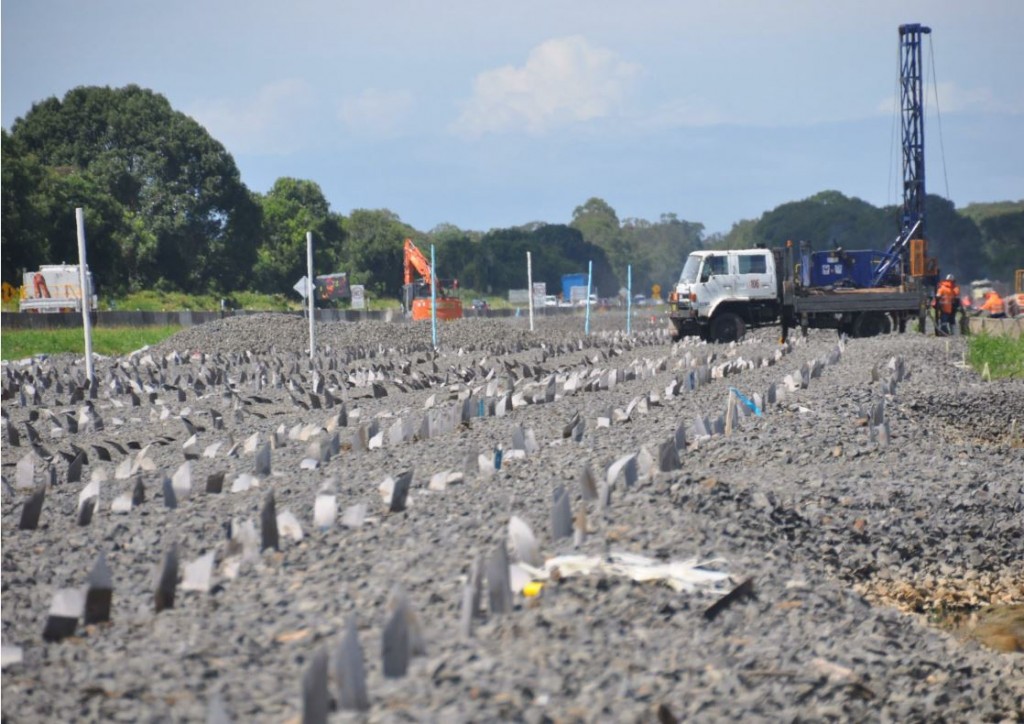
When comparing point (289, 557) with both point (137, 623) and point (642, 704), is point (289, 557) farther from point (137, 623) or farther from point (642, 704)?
point (642, 704)

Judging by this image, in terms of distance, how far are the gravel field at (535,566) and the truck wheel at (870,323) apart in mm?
17872

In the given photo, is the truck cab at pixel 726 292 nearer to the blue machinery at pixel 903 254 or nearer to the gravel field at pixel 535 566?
the blue machinery at pixel 903 254

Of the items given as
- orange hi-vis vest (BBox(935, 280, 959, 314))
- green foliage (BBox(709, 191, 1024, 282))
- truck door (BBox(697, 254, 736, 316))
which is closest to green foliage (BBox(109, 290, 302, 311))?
truck door (BBox(697, 254, 736, 316))

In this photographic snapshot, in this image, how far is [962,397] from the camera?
12.2m

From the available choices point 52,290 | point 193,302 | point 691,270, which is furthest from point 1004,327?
point 193,302

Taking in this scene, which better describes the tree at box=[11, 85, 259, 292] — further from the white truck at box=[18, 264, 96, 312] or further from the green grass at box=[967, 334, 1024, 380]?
the green grass at box=[967, 334, 1024, 380]

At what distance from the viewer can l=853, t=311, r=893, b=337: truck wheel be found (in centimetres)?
2859

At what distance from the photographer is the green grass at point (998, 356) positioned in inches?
594

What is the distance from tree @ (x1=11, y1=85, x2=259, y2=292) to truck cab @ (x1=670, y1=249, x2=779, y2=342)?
32.9 meters

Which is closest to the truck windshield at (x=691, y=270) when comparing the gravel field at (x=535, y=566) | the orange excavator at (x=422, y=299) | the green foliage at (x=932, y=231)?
the orange excavator at (x=422, y=299)

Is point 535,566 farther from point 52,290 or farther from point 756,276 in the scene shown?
point 52,290

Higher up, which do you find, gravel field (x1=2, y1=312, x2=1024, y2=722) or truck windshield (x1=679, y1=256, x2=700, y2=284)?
truck windshield (x1=679, y1=256, x2=700, y2=284)

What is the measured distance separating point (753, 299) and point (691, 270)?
149 centimetres

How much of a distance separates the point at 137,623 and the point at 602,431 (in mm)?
5272
